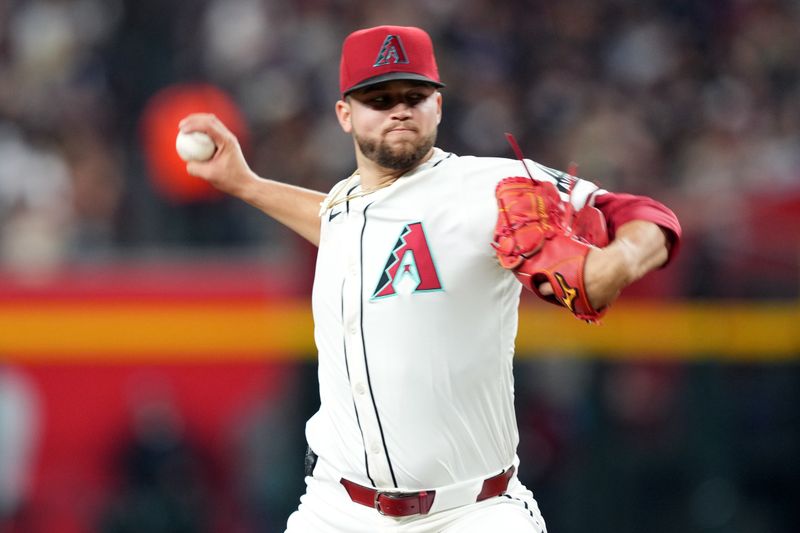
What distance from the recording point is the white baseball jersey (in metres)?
3.68

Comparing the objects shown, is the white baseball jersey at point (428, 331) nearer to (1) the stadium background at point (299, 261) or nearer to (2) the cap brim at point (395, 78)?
(2) the cap brim at point (395, 78)

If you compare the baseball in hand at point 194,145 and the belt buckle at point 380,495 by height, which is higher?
the baseball in hand at point 194,145

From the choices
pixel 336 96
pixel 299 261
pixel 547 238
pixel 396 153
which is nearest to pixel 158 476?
pixel 299 261

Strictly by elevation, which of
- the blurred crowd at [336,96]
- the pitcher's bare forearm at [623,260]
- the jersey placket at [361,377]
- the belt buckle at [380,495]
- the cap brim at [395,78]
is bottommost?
the belt buckle at [380,495]

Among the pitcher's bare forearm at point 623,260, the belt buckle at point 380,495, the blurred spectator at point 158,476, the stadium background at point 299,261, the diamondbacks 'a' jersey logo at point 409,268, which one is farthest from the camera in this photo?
the blurred spectator at point 158,476

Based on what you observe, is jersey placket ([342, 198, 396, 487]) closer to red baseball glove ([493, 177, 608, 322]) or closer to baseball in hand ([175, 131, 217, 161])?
red baseball glove ([493, 177, 608, 322])

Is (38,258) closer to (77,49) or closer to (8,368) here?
(8,368)

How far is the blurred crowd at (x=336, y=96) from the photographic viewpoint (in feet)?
31.7

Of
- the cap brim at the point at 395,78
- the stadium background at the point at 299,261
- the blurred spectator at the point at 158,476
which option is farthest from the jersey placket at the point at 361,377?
the blurred spectator at the point at 158,476

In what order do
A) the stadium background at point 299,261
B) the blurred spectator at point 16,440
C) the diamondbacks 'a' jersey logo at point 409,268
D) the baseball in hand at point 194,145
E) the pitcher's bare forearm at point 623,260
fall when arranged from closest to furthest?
the pitcher's bare forearm at point 623,260, the diamondbacks 'a' jersey logo at point 409,268, the baseball in hand at point 194,145, the stadium background at point 299,261, the blurred spectator at point 16,440

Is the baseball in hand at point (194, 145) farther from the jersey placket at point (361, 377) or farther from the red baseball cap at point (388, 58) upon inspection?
the jersey placket at point (361, 377)

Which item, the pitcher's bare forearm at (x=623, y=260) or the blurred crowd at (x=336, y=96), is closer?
the pitcher's bare forearm at (x=623, y=260)

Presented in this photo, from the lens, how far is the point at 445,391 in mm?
3713

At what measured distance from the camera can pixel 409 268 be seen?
12.2ft
